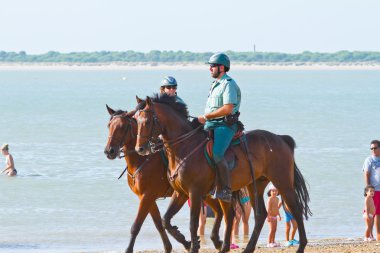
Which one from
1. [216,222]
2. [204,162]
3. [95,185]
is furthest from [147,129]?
[95,185]

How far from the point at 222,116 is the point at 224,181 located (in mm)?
809

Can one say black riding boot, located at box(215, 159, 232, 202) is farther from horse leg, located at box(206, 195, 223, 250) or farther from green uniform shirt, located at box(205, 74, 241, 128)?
horse leg, located at box(206, 195, 223, 250)

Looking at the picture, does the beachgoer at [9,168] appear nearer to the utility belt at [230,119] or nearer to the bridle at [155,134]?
the bridle at [155,134]

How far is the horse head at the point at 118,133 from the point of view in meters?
13.9

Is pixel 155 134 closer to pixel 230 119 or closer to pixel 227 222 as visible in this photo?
pixel 230 119

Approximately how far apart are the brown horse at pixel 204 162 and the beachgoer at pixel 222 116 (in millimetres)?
161

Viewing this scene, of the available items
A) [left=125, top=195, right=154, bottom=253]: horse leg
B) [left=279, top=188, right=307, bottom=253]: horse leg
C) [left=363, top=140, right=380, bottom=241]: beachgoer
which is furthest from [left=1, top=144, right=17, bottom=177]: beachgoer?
[left=279, top=188, right=307, bottom=253]: horse leg

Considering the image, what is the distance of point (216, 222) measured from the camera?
14.6 metres

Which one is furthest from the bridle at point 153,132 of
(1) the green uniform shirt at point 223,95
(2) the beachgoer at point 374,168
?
(2) the beachgoer at point 374,168

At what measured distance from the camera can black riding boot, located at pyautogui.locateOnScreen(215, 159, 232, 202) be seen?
13.3 m

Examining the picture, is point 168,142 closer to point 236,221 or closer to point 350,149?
point 236,221

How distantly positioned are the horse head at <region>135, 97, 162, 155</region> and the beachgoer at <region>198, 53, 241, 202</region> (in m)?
0.60

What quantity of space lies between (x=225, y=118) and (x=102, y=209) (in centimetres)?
1189

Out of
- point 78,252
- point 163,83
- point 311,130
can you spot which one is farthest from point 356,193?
point 311,130
